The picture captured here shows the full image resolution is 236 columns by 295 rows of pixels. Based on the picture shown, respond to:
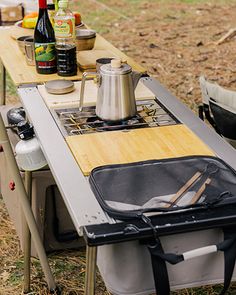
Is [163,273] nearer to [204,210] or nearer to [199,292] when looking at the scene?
[204,210]

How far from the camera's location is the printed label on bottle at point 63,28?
2.98m

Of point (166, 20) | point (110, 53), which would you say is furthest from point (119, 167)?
point (166, 20)

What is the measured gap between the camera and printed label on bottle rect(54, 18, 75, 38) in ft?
9.79

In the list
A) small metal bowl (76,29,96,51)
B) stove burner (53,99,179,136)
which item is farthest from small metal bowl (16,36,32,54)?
stove burner (53,99,179,136)

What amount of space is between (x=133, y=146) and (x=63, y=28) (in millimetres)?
928

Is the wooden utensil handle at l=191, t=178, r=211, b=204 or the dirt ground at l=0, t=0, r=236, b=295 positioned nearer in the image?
the wooden utensil handle at l=191, t=178, r=211, b=204

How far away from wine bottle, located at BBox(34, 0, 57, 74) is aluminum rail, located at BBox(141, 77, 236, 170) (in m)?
0.49

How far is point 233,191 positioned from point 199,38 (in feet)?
19.4

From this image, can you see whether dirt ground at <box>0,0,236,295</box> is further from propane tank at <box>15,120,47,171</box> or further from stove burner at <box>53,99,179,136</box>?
stove burner at <box>53,99,179,136</box>

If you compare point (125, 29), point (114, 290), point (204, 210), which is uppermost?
point (204, 210)

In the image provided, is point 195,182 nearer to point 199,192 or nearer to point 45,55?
point 199,192

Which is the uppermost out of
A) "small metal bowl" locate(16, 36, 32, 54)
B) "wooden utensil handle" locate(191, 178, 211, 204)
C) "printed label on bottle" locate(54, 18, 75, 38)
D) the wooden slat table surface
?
"printed label on bottle" locate(54, 18, 75, 38)

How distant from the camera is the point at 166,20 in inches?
333

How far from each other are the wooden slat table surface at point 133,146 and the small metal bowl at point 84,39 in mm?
1190
